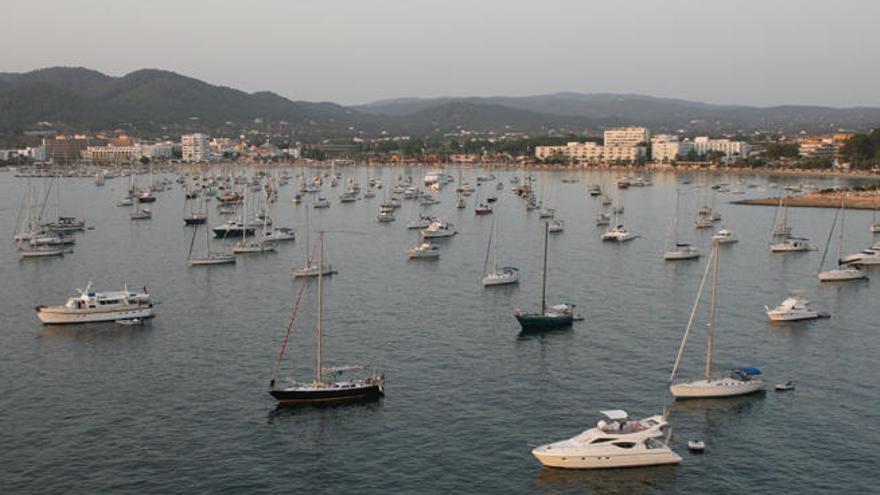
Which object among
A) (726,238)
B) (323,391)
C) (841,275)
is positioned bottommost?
(323,391)

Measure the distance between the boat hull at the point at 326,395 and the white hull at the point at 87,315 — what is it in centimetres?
1418

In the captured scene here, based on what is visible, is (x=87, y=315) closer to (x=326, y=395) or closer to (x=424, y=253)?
(x=326, y=395)

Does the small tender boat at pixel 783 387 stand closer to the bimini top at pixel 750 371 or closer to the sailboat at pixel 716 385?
the sailboat at pixel 716 385

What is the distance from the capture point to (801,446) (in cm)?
2438

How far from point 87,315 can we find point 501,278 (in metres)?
20.2

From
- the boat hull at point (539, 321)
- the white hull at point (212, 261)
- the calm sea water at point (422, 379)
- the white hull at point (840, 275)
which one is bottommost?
the calm sea water at point (422, 379)

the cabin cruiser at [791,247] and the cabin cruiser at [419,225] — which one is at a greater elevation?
the cabin cruiser at [791,247]

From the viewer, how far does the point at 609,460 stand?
22.9m

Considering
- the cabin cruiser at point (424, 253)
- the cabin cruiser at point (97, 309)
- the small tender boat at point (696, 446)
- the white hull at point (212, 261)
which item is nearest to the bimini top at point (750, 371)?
the small tender boat at point (696, 446)

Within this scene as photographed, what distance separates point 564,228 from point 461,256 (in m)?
19.7

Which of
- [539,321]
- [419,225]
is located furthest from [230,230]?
[539,321]

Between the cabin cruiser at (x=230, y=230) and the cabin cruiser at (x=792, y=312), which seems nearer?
the cabin cruiser at (x=792, y=312)

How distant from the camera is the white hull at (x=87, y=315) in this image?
38.0 meters

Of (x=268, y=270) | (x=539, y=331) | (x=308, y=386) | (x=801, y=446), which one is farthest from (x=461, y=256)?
(x=801, y=446)
